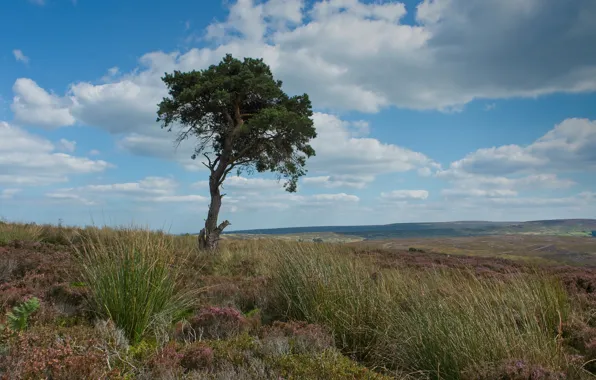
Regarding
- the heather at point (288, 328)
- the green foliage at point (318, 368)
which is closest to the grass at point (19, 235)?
the heather at point (288, 328)

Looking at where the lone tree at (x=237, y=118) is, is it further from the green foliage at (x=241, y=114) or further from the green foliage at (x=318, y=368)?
the green foliage at (x=318, y=368)

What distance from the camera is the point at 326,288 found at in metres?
5.54

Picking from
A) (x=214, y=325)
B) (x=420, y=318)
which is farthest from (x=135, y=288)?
(x=420, y=318)

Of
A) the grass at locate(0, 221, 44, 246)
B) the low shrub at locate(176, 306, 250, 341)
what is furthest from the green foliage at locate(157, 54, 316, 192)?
the low shrub at locate(176, 306, 250, 341)

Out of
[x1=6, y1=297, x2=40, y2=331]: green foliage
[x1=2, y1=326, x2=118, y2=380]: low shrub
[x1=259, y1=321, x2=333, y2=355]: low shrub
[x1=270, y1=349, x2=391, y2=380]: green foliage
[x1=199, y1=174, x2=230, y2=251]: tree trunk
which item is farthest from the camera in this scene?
[x1=199, y1=174, x2=230, y2=251]: tree trunk

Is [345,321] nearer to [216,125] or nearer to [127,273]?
[127,273]

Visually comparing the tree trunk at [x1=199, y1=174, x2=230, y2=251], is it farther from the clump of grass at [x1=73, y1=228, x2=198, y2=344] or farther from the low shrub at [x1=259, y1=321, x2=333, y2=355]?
the low shrub at [x1=259, y1=321, x2=333, y2=355]

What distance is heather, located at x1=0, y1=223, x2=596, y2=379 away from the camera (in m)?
3.23

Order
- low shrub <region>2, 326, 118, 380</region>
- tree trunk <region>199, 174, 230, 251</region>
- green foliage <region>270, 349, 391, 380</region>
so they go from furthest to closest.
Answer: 1. tree trunk <region>199, 174, 230, 251</region>
2. green foliage <region>270, 349, 391, 380</region>
3. low shrub <region>2, 326, 118, 380</region>

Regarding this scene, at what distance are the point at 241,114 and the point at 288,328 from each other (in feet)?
47.8

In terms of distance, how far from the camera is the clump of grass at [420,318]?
12.4ft

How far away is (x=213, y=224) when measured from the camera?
16.3 m

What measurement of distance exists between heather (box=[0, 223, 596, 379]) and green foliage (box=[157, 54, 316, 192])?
985cm

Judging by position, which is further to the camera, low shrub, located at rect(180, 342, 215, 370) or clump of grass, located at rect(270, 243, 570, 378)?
clump of grass, located at rect(270, 243, 570, 378)
